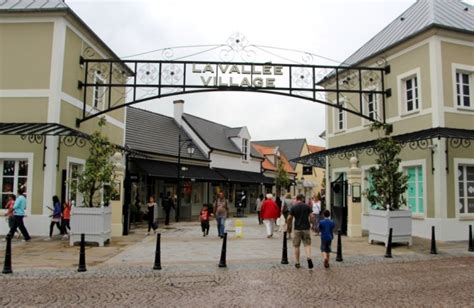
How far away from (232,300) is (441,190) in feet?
35.0

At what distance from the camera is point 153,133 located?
1220 inches

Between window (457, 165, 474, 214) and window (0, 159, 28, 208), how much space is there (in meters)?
15.5

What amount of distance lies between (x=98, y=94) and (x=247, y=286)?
13725 mm

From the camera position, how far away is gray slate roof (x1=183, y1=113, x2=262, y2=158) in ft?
117

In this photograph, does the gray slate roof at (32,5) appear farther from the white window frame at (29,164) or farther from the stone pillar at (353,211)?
the stone pillar at (353,211)

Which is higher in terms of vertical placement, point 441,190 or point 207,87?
point 207,87

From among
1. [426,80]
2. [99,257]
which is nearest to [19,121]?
[99,257]

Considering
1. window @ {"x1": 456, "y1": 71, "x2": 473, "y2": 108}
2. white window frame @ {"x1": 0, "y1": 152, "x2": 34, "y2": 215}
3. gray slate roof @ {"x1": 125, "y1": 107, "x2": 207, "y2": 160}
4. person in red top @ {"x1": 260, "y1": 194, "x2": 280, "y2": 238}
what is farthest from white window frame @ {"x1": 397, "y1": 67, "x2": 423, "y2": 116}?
gray slate roof @ {"x1": 125, "y1": 107, "x2": 207, "y2": 160}

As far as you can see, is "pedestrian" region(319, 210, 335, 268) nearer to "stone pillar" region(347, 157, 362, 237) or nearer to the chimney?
"stone pillar" region(347, 157, 362, 237)

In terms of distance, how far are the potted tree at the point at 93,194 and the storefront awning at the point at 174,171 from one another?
10.6 metres

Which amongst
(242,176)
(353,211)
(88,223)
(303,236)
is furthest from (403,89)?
(242,176)

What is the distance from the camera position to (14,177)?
50.1 ft

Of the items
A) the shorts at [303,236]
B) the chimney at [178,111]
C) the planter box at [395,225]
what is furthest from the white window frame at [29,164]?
the chimney at [178,111]

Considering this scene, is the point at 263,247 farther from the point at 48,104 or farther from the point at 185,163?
the point at 185,163
